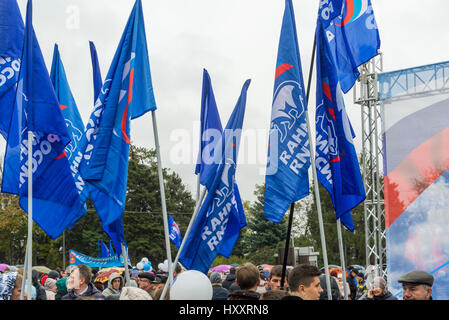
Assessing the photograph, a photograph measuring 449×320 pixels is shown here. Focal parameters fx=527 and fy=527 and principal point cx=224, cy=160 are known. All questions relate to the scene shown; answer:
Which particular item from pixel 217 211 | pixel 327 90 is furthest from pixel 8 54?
pixel 327 90

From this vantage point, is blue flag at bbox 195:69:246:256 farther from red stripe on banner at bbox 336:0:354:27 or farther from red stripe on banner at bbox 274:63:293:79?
red stripe on banner at bbox 336:0:354:27

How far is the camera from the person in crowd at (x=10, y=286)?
6.20 metres

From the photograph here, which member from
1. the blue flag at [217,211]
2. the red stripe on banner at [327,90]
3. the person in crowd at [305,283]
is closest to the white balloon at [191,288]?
the person in crowd at [305,283]

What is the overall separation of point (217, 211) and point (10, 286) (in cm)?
279

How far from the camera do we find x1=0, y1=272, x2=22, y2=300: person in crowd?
6.20 metres

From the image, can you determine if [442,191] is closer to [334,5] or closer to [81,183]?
[334,5]

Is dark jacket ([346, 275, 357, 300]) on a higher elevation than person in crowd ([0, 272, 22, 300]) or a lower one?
lower

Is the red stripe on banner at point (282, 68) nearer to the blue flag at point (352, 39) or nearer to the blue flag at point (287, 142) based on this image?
the blue flag at point (287, 142)

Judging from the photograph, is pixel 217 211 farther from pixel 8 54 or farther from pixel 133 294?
pixel 8 54

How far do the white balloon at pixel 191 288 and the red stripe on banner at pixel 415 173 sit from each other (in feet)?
26.3

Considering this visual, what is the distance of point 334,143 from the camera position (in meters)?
7.21

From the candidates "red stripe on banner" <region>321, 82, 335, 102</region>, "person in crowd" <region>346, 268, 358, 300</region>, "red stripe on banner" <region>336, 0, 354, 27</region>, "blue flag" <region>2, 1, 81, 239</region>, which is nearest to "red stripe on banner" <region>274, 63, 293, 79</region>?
"red stripe on banner" <region>321, 82, 335, 102</region>

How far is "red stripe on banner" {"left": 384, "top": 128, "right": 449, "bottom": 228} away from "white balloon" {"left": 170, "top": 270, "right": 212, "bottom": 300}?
8018 millimetres
